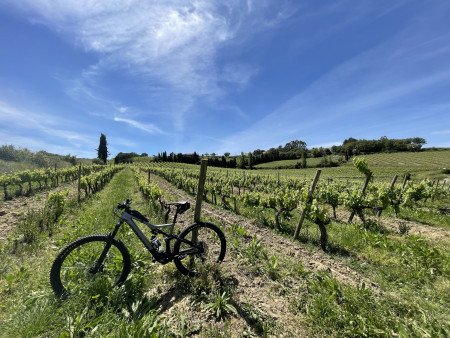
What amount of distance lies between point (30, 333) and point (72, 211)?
30.4ft

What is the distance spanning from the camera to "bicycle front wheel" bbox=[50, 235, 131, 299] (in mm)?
3994

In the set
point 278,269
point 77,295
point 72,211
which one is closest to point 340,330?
point 278,269

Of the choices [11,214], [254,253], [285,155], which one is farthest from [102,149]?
[254,253]

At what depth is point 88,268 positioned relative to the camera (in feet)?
14.0

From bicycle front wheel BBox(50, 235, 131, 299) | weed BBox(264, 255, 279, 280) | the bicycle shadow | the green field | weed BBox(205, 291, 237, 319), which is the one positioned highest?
the green field

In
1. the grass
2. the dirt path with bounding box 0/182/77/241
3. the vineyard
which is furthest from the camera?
the dirt path with bounding box 0/182/77/241

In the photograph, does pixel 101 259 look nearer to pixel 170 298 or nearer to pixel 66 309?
pixel 66 309

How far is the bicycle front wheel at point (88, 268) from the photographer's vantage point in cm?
399

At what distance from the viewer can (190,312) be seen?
3.93 m

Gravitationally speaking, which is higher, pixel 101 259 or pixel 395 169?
pixel 395 169

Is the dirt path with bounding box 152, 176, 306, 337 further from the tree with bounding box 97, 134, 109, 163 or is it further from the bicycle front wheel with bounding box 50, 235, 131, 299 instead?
the tree with bounding box 97, 134, 109, 163

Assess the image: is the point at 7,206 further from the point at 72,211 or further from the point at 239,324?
the point at 239,324

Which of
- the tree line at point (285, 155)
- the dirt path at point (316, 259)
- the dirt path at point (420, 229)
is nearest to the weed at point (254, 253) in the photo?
the dirt path at point (316, 259)

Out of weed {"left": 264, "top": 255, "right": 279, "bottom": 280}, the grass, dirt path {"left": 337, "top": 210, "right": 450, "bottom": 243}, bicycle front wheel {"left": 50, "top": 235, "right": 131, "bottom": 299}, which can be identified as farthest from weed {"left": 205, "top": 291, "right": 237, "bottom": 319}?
dirt path {"left": 337, "top": 210, "right": 450, "bottom": 243}
